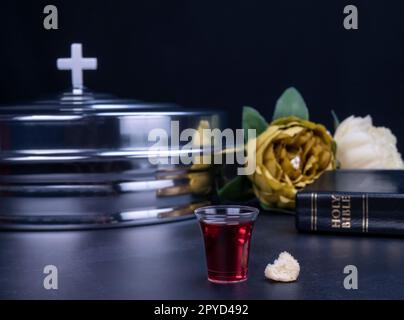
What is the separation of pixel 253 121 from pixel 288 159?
0.10 metres

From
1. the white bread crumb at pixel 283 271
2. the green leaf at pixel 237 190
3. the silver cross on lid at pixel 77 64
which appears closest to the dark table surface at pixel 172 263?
the white bread crumb at pixel 283 271

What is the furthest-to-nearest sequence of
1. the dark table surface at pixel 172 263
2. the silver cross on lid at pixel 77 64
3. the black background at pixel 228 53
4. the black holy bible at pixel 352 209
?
the black background at pixel 228 53 < the silver cross on lid at pixel 77 64 < the black holy bible at pixel 352 209 < the dark table surface at pixel 172 263

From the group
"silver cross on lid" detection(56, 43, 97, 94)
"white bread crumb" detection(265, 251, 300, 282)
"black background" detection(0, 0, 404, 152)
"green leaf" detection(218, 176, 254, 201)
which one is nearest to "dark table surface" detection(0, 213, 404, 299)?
"white bread crumb" detection(265, 251, 300, 282)

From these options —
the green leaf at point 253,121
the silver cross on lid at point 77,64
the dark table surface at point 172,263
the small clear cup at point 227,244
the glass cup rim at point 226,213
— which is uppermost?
the silver cross on lid at point 77,64

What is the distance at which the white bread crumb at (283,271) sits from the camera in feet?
2.14

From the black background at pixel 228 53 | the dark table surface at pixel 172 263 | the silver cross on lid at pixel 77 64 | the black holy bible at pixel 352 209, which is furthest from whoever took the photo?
the black background at pixel 228 53

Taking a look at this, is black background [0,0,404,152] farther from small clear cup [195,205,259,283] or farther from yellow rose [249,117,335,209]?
small clear cup [195,205,259,283]

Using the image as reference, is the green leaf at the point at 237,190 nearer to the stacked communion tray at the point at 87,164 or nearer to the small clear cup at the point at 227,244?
the stacked communion tray at the point at 87,164

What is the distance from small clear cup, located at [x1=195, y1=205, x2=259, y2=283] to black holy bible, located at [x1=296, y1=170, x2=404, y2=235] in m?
0.20

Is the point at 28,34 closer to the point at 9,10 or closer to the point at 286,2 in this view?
the point at 9,10

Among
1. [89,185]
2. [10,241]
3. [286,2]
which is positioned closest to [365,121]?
[286,2]

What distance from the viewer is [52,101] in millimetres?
958

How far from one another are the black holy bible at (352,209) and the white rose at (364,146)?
207 mm
